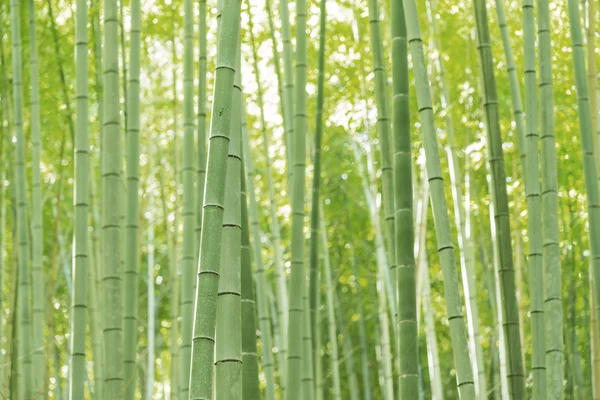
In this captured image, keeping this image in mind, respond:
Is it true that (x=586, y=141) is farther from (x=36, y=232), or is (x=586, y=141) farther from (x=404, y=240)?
(x=36, y=232)

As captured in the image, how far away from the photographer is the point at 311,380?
2.76m

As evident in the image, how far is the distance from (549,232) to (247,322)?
95 centimetres

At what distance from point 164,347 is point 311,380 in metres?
6.58

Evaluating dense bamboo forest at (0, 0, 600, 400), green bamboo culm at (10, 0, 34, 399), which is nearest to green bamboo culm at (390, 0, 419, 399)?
dense bamboo forest at (0, 0, 600, 400)

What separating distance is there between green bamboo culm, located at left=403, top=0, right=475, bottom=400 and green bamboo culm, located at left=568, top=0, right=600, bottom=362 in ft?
2.80

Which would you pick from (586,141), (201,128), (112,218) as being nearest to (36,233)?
(201,128)

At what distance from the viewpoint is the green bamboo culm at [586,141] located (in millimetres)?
2625

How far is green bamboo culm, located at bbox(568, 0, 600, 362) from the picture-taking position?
2625 mm

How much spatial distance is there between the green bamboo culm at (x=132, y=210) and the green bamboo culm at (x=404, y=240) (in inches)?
35.3

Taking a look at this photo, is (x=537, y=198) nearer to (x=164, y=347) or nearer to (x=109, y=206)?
(x=109, y=206)

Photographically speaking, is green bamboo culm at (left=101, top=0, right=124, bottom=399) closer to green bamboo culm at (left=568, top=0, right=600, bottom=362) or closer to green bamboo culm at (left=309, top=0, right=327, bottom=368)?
green bamboo culm at (left=309, top=0, right=327, bottom=368)

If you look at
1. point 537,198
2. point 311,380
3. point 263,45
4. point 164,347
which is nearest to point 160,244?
point 164,347

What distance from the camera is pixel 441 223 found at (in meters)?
1.97

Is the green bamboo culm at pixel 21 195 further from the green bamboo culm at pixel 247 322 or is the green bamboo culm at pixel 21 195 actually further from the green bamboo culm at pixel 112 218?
the green bamboo culm at pixel 247 322
